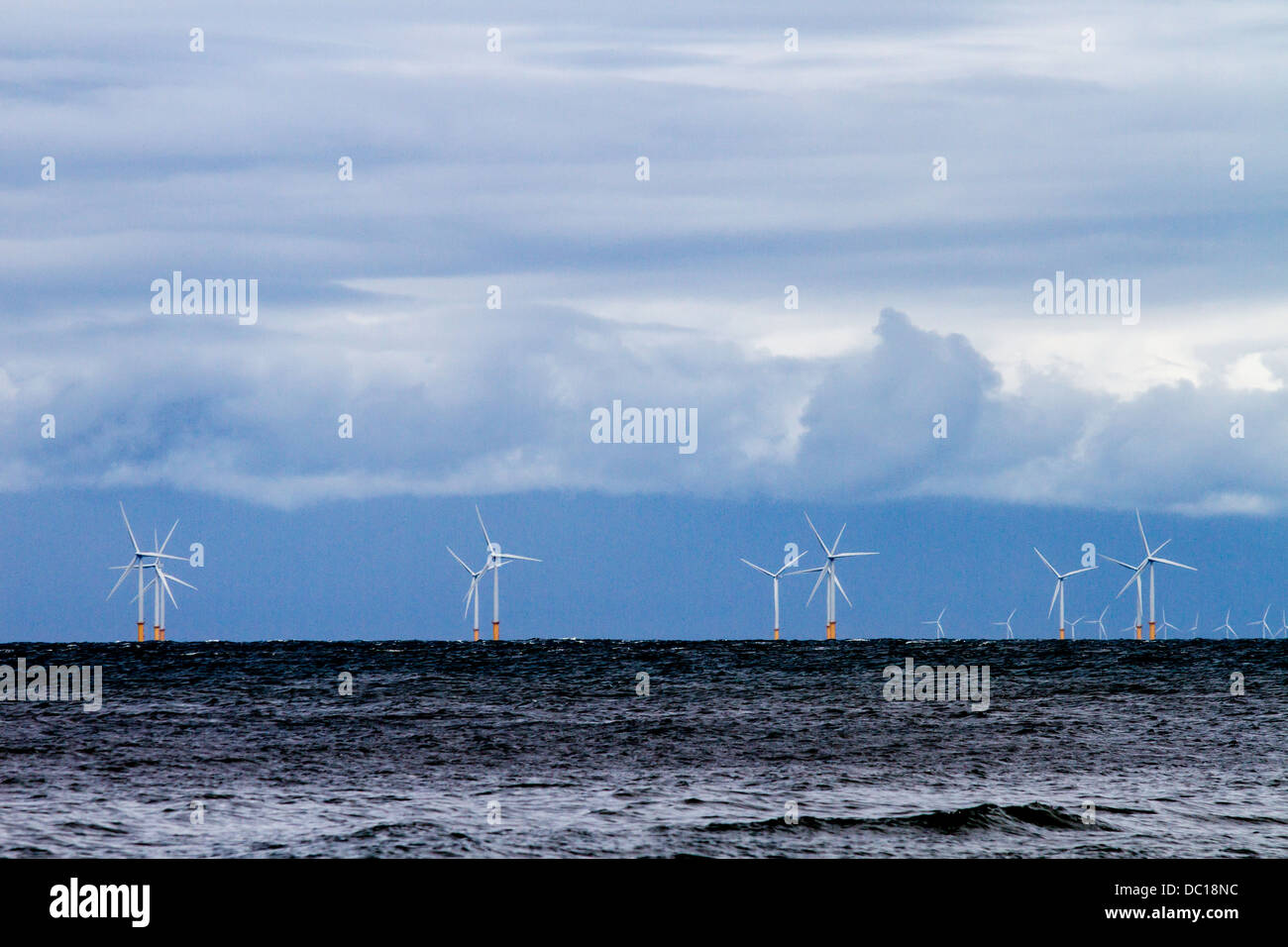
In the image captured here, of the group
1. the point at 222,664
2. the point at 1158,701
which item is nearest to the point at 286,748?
the point at 1158,701
